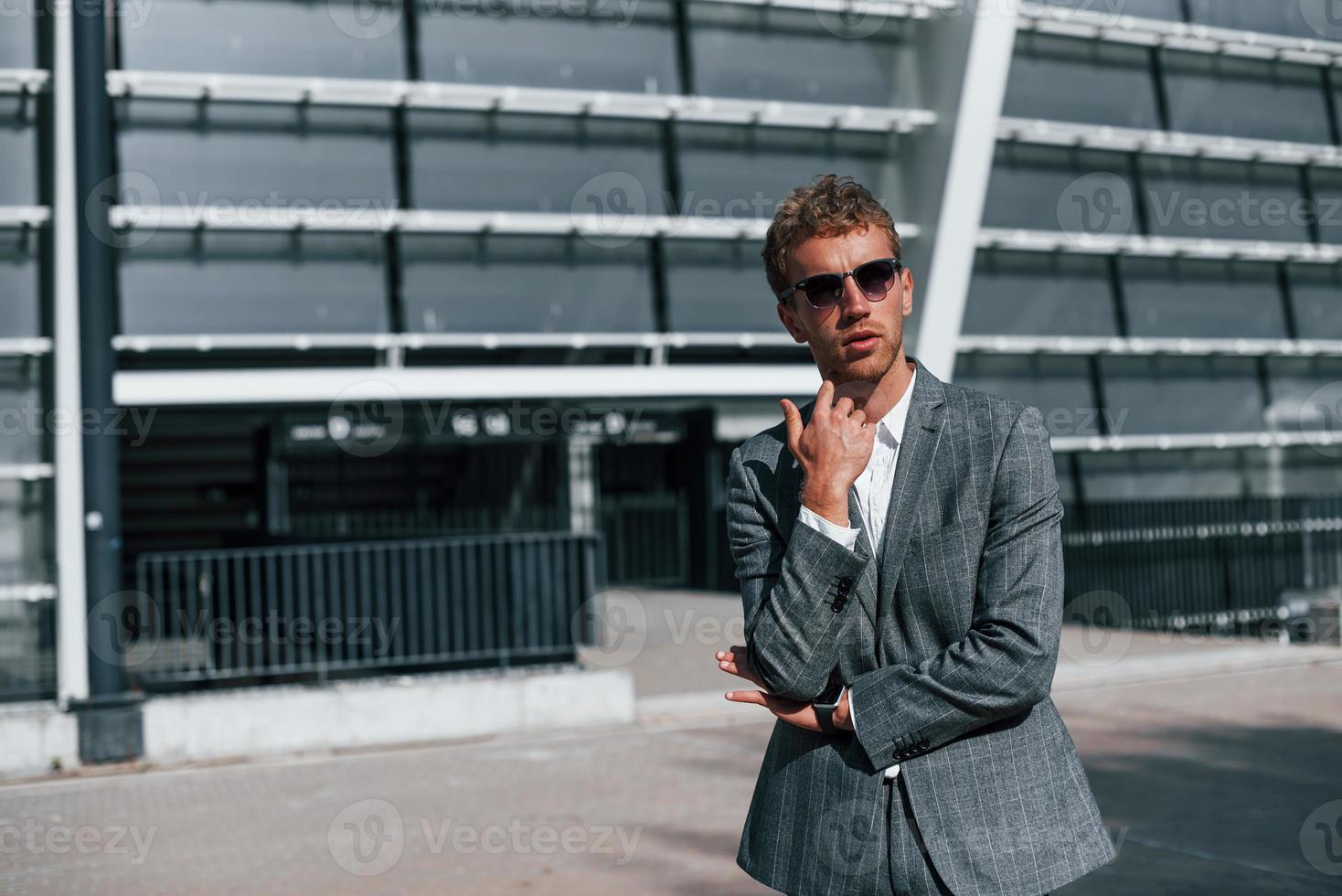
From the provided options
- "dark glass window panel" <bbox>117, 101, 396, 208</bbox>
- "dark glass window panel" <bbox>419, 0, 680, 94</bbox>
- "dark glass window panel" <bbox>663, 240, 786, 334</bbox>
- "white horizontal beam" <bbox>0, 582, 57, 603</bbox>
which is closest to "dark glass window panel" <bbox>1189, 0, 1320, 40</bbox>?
"dark glass window panel" <bbox>663, 240, 786, 334</bbox>

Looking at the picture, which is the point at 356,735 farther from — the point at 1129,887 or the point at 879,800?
the point at 879,800

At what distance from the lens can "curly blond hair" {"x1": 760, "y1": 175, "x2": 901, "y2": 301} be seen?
2436 mm

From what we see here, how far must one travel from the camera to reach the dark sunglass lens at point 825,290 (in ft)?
7.97

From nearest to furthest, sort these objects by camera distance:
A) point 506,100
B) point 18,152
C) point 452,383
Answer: point 18,152 → point 452,383 → point 506,100

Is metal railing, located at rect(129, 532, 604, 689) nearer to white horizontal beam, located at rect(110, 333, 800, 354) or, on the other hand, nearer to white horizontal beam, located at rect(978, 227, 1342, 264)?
white horizontal beam, located at rect(110, 333, 800, 354)

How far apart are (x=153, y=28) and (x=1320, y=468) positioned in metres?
14.9

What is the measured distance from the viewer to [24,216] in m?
11.6

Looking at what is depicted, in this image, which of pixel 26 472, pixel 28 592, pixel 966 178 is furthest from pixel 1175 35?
pixel 28 592

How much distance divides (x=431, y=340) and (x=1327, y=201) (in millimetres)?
11667

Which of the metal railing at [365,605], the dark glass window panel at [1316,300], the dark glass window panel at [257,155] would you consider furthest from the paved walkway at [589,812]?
the dark glass window panel at [1316,300]

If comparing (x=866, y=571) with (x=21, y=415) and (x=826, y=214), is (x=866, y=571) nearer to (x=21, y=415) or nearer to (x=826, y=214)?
(x=826, y=214)

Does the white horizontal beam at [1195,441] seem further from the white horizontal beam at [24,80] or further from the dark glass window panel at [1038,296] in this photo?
the white horizontal beam at [24,80]

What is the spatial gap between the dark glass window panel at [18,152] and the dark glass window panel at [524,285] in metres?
3.38

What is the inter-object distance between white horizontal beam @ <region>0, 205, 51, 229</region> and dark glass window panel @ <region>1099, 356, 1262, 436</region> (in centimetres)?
1144
